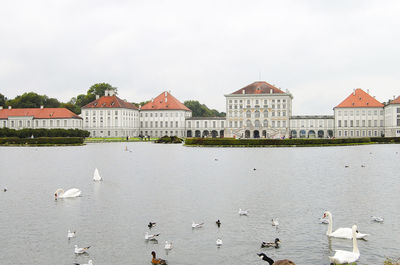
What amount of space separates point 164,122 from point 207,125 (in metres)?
11.9

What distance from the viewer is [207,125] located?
119688 millimetres

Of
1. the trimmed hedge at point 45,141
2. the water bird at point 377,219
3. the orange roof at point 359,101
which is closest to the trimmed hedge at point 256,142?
the trimmed hedge at point 45,141

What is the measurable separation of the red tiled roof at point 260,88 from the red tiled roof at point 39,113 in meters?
44.6

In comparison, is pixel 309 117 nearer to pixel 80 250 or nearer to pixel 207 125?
pixel 207 125

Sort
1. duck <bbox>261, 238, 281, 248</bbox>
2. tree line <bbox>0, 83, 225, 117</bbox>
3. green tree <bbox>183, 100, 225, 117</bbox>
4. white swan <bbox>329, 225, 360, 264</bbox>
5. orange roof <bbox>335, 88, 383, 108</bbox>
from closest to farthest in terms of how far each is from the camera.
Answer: white swan <bbox>329, 225, 360, 264</bbox>, duck <bbox>261, 238, 281, 248</bbox>, orange roof <bbox>335, 88, 383, 108</bbox>, tree line <bbox>0, 83, 225, 117</bbox>, green tree <bbox>183, 100, 225, 117</bbox>

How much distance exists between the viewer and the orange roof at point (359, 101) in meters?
106

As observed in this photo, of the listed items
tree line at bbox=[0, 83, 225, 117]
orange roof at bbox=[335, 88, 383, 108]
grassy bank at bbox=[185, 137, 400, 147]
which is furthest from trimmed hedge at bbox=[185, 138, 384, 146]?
tree line at bbox=[0, 83, 225, 117]

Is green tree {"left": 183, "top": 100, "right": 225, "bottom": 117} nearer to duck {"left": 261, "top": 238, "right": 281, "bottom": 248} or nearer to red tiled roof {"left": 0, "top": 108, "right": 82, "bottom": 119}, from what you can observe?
red tiled roof {"left": 0, "top": 108, "right": 82, "bottom": 119}

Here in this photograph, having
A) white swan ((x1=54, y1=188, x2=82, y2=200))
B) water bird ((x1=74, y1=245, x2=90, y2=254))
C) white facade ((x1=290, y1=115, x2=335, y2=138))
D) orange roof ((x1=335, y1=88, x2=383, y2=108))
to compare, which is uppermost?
orange roof ((x1=335, y1=88, x2=383, y2=108))

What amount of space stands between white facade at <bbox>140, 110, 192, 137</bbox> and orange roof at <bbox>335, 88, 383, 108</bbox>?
4131cm

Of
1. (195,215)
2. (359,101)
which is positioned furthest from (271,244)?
(359,101)

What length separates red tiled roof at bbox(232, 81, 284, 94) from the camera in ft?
377

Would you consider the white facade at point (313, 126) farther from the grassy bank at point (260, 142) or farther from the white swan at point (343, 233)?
the white swan at point (343, 233)

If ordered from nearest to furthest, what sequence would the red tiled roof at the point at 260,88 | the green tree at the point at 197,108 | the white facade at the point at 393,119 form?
the white facade at the point at 393,119, the red tiled roof at the point at 260,88, the green tree at the point at 197,108
